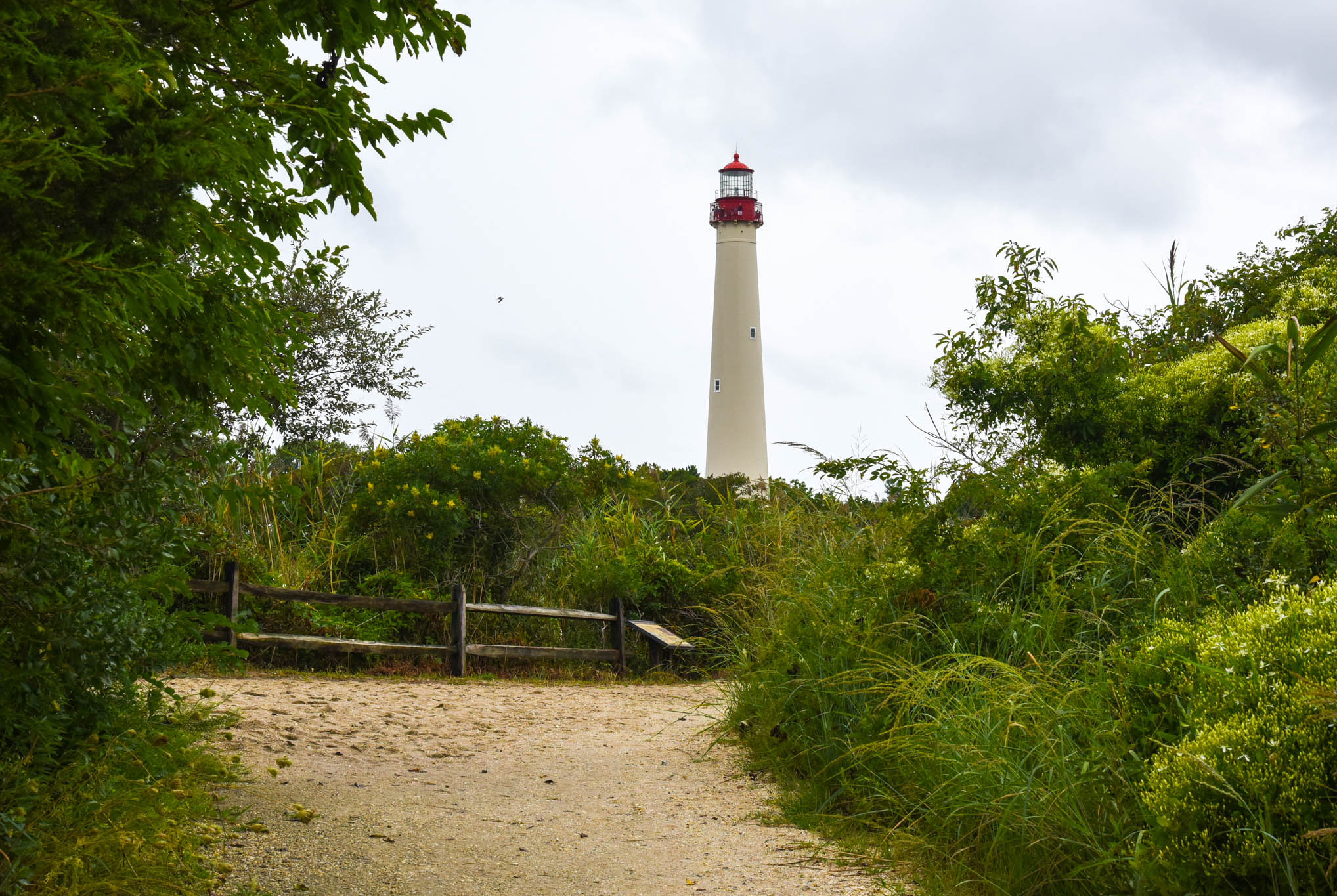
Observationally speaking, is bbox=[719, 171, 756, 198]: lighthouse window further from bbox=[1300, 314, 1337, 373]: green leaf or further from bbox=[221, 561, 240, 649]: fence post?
bbox=[1300, 314, 1337, 373]: green leaf

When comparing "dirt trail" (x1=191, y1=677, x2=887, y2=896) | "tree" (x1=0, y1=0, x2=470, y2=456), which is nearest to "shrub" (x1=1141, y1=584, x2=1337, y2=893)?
"dirt trail" (x1=191, y1=677, x2=887, y2=896)

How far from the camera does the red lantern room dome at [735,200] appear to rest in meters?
30.8

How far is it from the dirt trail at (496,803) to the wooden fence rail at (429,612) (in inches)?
49.7

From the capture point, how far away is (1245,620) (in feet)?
10.5

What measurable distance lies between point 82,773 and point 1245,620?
13.8 ft

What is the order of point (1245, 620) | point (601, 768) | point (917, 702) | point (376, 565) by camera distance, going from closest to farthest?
point (1245, 620) → point (917, 702) → point (601, 768) → point (376, 565)

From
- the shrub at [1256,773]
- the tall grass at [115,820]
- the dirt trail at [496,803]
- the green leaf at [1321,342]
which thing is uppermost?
the green leaf at [1321,342]

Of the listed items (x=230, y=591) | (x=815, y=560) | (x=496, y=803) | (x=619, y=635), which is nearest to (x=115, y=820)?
(x=496, y=803)

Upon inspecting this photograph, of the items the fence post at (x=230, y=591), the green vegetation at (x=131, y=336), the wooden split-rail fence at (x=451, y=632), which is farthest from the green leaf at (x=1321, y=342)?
the fence post at (x=230, y=591)

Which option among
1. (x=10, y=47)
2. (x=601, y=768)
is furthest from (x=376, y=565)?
(x=10, y=47)

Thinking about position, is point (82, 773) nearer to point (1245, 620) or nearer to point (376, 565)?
point (1245, 620)

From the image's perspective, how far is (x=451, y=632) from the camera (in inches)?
410

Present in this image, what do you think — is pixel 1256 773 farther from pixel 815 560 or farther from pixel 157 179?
pixel 815 560

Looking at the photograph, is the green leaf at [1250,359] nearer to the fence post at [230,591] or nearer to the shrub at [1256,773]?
the shrub at [1256,773]
